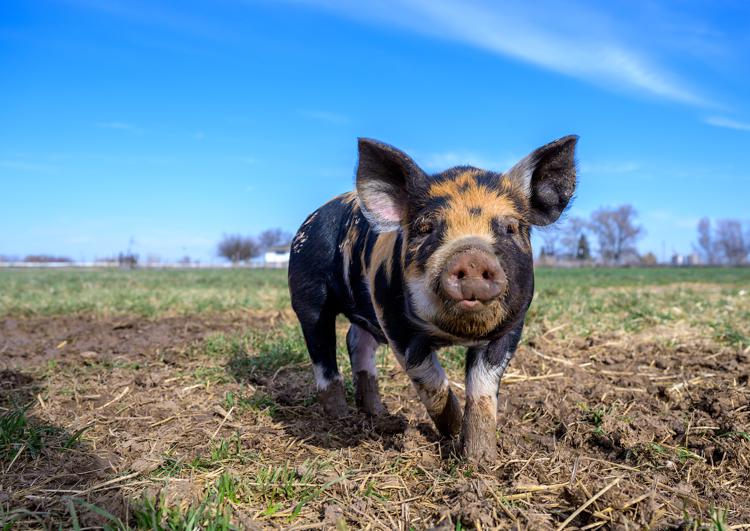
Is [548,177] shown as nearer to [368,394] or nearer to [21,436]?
[368,394]

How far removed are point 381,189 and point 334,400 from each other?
1.76 m

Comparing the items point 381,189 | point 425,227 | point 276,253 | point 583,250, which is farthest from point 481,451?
point 276,253

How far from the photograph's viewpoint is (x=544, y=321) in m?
7.47

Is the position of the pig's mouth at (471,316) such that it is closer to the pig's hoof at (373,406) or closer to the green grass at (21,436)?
the pig's hoof at (373,406)

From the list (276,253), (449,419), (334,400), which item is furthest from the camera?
(276,253)

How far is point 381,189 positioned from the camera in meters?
3.49

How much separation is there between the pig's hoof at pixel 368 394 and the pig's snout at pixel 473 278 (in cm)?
200

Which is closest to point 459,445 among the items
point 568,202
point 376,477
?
point 376,477

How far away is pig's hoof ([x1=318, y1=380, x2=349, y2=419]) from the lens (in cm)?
436

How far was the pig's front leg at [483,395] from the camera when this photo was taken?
3389 mm

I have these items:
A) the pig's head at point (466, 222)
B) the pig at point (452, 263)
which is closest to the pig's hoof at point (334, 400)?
the pig at point (452, 263)

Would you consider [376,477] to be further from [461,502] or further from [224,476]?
[224,476]

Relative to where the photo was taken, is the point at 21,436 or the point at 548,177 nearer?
the point at 548,177

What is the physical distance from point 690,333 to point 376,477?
16.9 feet
